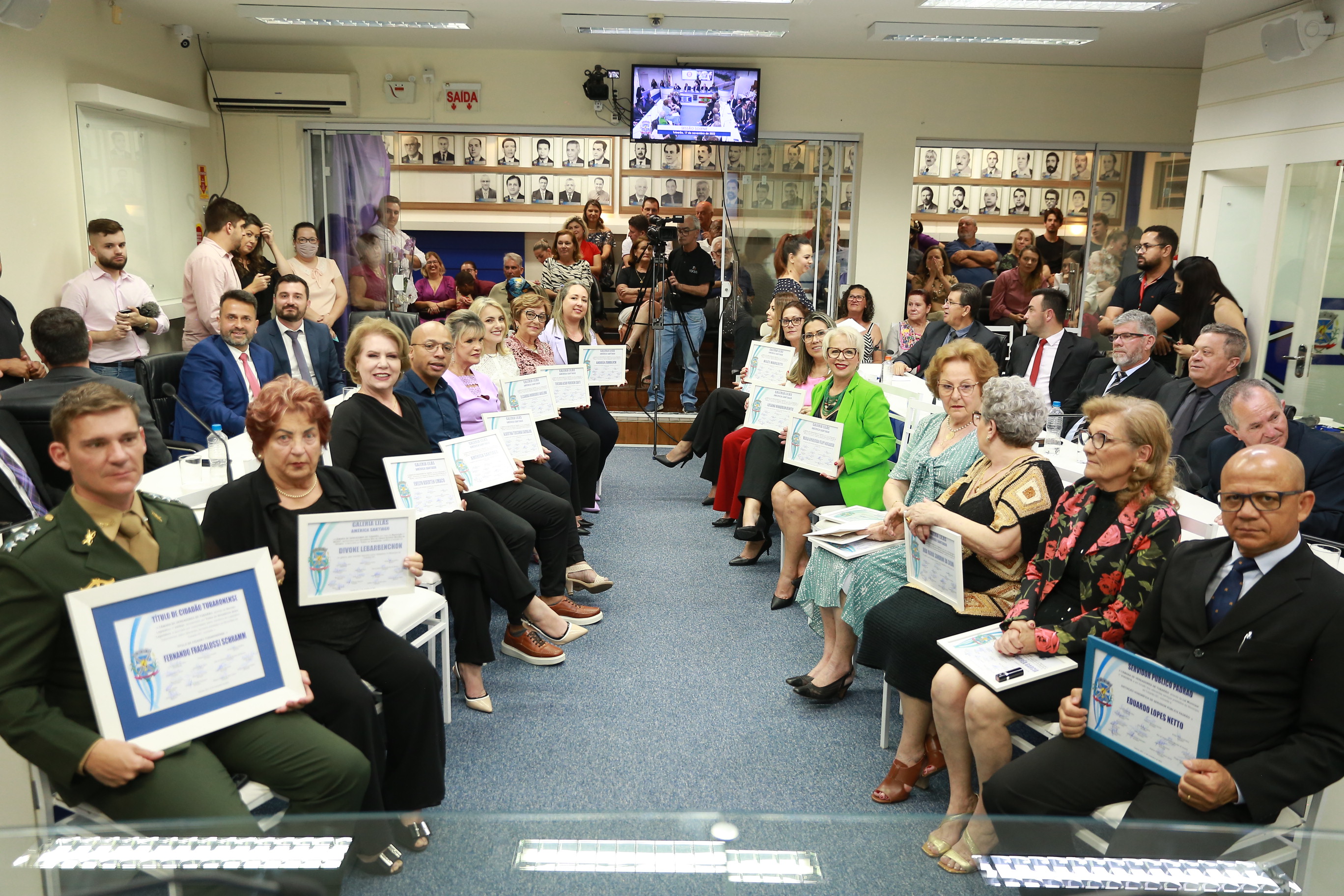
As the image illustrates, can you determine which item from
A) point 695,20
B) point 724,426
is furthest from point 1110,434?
point 695,20

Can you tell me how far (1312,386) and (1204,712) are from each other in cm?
475

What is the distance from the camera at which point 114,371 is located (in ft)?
17.6

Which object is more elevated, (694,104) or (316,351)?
(694,104)

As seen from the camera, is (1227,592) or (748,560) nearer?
(1227,592)

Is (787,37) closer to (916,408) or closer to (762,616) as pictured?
(916,408)

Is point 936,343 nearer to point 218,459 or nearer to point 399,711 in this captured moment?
point 218,459

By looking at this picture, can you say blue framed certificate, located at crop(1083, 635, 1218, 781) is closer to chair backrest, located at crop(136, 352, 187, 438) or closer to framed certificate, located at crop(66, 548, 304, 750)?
framed certificate, located at crop(66, 548, 304, 750)

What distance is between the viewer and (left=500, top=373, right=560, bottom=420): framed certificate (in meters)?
5.05

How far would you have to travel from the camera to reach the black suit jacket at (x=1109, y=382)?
4609 millimetres

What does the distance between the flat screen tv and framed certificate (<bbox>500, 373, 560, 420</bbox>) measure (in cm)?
338

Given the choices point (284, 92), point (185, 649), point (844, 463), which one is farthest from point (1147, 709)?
point (284, 92)

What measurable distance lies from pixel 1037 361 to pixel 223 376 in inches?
183

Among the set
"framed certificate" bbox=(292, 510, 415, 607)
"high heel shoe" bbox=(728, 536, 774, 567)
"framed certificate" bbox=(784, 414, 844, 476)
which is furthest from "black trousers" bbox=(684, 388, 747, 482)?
"framed certificate" bbox=(292, 510, 415, 607)

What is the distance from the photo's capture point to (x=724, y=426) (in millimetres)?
6055
